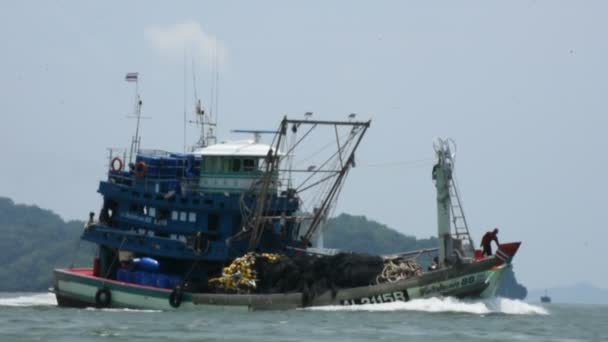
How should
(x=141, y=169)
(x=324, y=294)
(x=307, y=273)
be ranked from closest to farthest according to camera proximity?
(x=324, y=294) → (x=307, y=273) → (x=141, y=169)

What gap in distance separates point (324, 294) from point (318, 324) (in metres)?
5.21

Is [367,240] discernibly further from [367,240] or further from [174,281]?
[174,281]

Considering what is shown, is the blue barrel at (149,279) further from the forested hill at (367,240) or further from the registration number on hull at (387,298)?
the forested hill at (367,240)

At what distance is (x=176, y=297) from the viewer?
4697cm

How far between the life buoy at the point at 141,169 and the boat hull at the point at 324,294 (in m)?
3.70

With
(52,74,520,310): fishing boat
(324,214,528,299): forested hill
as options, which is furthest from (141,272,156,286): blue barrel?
(324,214,528,299): forested hill

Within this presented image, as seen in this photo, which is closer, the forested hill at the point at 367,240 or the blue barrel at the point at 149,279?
the blue barrel at the point at 149,279

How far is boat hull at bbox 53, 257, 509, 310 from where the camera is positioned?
4519 centimetres

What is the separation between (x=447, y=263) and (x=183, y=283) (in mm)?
8626

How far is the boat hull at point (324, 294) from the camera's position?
148 ft

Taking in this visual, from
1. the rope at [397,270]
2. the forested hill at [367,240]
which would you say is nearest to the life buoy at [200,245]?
the rope at [397,270]

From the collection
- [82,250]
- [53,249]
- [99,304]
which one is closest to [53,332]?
[99,304]

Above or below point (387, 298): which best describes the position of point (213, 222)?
above

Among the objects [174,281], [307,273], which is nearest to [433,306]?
[307,273]
